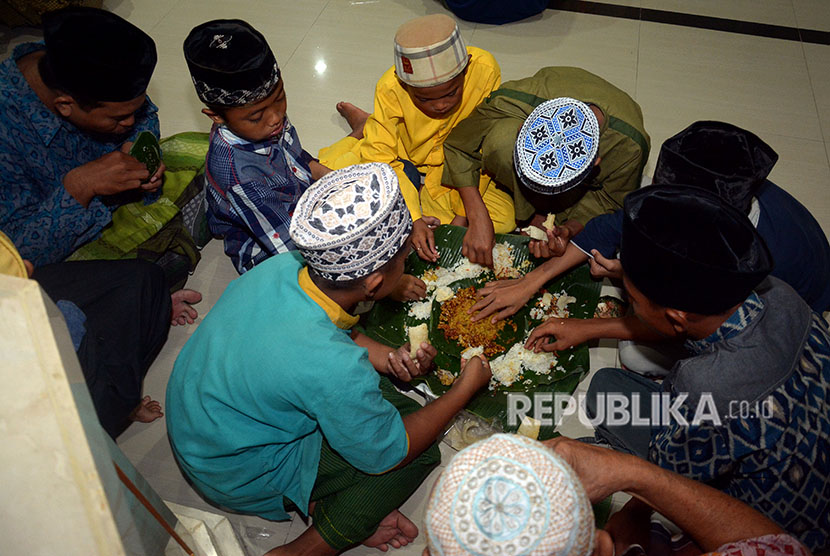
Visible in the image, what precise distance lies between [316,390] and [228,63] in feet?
4.31

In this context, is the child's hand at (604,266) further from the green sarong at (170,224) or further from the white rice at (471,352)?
the green sarong at (170,224)

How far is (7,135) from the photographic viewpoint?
6.96 ft

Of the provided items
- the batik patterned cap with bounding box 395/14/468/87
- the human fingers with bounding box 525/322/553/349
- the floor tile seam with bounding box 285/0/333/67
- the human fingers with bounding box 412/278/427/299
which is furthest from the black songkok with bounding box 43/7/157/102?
the human fingers with bounding box 525/322/553/349

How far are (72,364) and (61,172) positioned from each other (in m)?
1.82

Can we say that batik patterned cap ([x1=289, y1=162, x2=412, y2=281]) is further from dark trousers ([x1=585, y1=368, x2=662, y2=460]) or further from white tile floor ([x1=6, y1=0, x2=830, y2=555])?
→ white tile floor ([x1=6, y1=0, x2=830, y2=555])

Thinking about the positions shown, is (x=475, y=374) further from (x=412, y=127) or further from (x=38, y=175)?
(x=38, y=175)

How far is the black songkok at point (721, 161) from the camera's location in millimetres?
1858

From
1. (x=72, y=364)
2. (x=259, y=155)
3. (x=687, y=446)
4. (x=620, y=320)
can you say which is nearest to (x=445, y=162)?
(x=259, y=155)

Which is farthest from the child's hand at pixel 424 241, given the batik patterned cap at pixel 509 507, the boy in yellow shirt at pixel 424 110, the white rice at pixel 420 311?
the batik patterned cap at pixel 509 507

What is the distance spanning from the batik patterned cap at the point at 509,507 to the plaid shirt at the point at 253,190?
5.16 feet

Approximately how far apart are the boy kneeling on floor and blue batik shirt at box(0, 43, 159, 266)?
2.98 feet

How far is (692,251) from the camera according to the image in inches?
61.9

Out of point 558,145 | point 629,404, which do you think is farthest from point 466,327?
point 558,145

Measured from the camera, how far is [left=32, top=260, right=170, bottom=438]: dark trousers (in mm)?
2010
